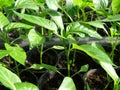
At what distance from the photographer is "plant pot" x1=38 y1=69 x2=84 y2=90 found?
43.9 inches

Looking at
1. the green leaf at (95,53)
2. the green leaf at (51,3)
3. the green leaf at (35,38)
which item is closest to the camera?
the green leaf at (95,53)

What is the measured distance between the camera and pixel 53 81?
1.15m

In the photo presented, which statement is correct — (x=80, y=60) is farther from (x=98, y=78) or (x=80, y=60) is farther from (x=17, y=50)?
(x=17, y=50)

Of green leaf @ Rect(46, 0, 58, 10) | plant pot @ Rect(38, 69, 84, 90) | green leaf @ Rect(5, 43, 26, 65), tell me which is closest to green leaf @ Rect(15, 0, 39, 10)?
green leaf @ Rect(46, 0, 58, 10)

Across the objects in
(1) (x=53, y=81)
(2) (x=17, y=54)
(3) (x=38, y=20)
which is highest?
(3) (x=38, y=20)

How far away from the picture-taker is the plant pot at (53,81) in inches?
43.9

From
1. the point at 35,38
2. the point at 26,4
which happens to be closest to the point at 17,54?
the point at 35,38

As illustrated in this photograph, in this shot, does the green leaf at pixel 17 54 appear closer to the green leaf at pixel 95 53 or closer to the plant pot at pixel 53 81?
the green leaf at pixel 95 53

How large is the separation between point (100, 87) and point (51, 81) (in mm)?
221

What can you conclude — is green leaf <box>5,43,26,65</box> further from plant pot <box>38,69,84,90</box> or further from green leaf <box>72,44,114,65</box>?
plant pot <box>38,69,84,90</box>

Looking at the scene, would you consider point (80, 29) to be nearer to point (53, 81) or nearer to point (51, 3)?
point (51, 3)

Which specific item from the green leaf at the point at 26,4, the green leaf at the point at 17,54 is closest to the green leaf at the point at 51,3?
the green leaf at the point at 26,4

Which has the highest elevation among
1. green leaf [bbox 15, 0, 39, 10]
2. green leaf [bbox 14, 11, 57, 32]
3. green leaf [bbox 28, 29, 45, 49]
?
green leaf [bbox 15, 0, 39, 10]

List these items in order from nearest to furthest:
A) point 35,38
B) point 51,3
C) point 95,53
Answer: point 95,53 → point 35,38 → point 51,3
